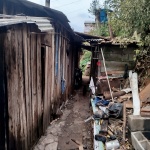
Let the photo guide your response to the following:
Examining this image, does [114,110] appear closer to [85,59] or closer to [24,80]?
[24,80]

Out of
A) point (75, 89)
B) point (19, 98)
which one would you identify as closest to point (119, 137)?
point (19, 98)

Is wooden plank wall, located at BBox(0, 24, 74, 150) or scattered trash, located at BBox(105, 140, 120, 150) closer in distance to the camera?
wooden plank wall, located at BBox(0, 24, 74, 150)

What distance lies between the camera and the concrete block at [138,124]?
19.3 ft

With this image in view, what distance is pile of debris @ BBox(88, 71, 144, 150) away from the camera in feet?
19.5

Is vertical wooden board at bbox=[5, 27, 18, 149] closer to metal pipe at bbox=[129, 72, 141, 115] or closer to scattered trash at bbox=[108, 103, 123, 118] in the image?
scattered trash at bbox=[108, 103, 123, 118]

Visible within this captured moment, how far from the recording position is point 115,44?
9586mm

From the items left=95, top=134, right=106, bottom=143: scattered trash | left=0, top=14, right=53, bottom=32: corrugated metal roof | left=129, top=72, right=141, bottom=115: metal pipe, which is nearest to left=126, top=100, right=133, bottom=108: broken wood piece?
left=129, top=72, right=141, bottom=115: metal pipe

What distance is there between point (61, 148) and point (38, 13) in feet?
16.1

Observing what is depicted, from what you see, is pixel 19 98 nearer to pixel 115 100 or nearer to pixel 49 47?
pixel 49 47

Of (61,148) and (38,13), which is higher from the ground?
(38,13)

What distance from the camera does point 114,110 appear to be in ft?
23.5

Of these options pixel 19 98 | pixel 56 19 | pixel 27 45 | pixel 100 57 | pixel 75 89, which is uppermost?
pixel 56 19

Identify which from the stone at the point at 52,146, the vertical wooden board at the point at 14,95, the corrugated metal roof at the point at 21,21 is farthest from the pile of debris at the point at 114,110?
the corrugated metal roof at the point at 21,21

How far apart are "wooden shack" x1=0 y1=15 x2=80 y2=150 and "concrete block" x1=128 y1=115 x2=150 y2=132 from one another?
2.88 m
